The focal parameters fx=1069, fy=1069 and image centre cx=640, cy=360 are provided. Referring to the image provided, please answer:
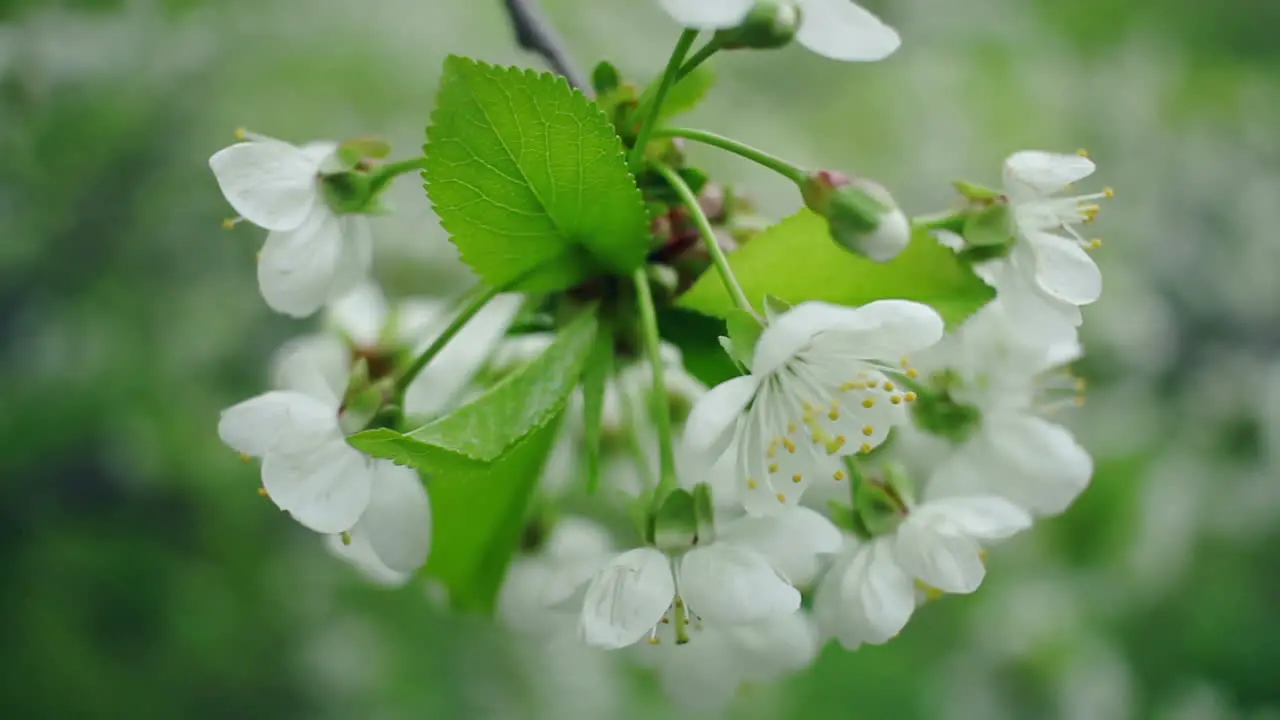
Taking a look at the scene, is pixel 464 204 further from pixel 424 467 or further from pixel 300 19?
pixel 300 19

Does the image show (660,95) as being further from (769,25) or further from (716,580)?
(716,580)

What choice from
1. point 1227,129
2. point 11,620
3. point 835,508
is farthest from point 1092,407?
point 11,620

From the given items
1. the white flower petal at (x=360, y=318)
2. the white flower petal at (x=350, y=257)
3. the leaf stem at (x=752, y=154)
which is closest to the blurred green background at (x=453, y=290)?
the white flower petal at (x=360, y=318)

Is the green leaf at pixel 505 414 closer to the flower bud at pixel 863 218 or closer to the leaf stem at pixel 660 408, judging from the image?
the leaf stem at pixel 660 408

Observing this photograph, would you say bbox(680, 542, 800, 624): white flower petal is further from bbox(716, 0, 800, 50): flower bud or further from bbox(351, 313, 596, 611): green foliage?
bbox(716, 0, 800, 50): flower bud

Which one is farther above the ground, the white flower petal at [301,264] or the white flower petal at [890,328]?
the white flower petal at [890,328]

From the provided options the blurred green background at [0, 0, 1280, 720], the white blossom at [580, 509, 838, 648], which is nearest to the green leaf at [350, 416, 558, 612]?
the white blossom at [580, 509, 838, 648]

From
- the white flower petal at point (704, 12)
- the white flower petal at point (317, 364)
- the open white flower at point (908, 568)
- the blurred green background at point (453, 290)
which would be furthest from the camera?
the blurred green background at point (453, 290)
